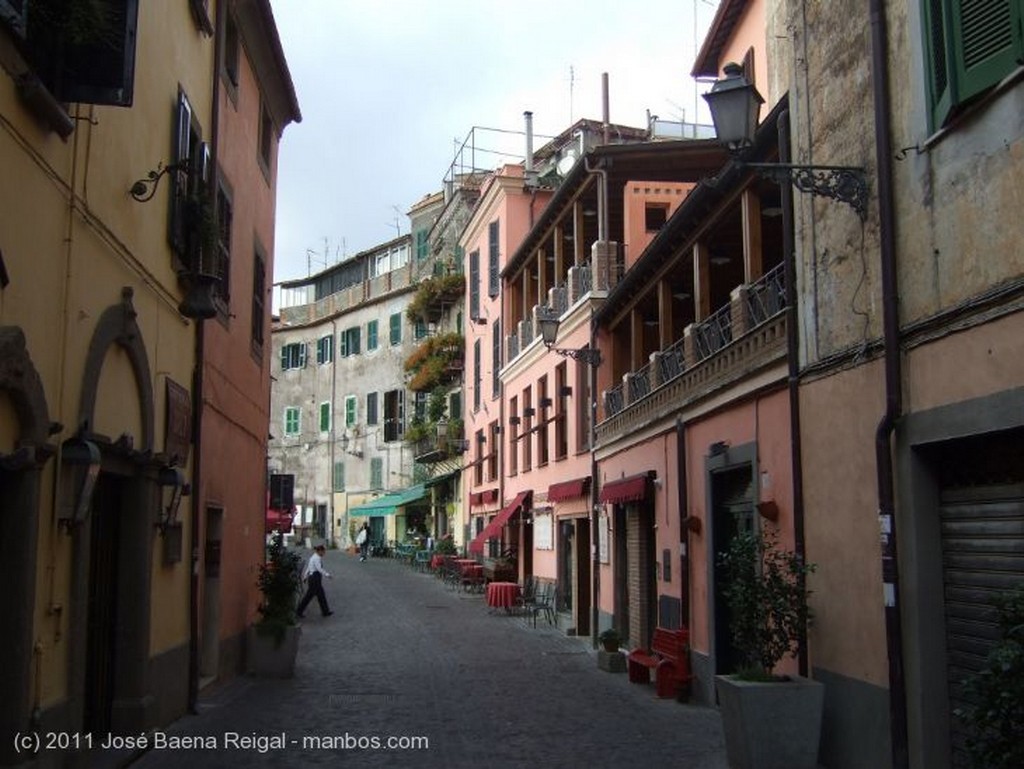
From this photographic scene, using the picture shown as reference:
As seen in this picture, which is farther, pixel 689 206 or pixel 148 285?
pixel 689 206

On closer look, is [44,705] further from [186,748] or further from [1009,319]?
[1009,319]

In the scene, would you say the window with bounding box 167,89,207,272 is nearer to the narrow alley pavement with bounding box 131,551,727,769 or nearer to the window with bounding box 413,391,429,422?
the narrow alley pavement with bounding box 131,551,727,769

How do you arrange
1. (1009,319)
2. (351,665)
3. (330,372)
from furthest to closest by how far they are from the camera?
(330,372)
(351,665)
(1009,319)

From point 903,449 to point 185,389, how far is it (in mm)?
6964

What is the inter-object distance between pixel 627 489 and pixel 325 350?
124 ft

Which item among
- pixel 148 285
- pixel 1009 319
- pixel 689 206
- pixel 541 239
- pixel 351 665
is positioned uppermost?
pixel 541 239

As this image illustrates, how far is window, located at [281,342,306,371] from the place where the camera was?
2137 inches

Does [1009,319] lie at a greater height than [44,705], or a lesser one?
greater

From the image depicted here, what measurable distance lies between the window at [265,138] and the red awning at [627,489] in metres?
7.20

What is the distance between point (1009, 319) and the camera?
597 centimetres

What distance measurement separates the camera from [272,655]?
14.2 meters

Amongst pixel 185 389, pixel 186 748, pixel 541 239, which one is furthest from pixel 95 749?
pixel 541 239

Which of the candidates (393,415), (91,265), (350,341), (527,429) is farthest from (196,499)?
(350,341)

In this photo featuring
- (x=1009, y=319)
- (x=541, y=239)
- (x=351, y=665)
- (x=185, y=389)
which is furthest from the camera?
(x=541, y=239)
